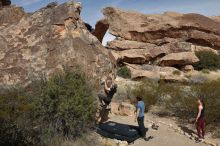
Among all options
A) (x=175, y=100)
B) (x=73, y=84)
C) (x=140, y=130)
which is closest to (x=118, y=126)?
(x=140, y=130)

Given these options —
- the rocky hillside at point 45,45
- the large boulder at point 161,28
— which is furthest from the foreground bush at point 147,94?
the large boulder at point 161,28

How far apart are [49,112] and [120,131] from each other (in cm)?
239

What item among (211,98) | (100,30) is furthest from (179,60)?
(211,98)

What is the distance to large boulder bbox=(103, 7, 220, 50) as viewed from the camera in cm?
4131

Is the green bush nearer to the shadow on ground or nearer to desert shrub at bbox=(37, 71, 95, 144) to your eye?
the shadow on ground

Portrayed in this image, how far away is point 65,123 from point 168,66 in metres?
24.9

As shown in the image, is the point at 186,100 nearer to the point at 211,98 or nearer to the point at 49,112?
the point at 211,98

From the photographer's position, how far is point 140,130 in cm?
1253

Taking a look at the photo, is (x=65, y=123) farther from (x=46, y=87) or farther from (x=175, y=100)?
(x=175, y=100)

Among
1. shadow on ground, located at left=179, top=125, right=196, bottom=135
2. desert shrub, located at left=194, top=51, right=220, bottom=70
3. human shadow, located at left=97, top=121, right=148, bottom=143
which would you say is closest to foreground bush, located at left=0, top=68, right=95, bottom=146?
human shadow, located at left=97, top=121, right=148, bottom=143

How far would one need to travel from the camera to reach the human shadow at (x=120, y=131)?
12148mm

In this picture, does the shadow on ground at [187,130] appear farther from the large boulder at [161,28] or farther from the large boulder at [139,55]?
the large boulder at [161,28]

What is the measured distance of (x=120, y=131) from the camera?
41.1ft

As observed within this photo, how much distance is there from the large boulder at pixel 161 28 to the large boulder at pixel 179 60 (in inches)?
229
